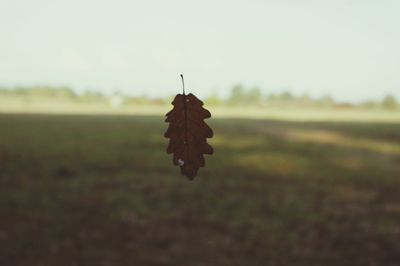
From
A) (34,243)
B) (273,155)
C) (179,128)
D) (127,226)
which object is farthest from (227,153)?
(179,128)

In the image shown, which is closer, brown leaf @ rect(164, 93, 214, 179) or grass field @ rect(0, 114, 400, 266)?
brown leaf @ rect(164, 93, 214, 179)

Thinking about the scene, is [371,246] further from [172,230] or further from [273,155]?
[273,155]

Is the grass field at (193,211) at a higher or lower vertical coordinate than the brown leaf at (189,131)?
lower

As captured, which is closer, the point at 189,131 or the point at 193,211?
the point at 189,131

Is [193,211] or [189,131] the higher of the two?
[189,131]

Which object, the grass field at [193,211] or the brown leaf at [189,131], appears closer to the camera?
the brown leaf at [189,131]
